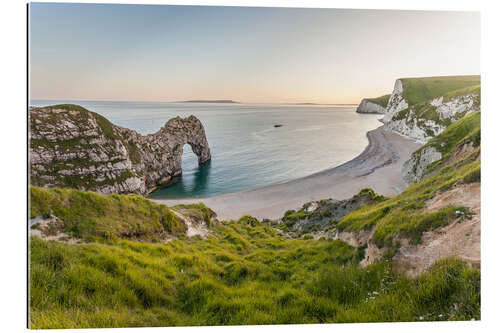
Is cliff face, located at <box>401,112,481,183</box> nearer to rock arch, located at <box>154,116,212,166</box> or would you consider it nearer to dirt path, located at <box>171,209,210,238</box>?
dirt path, located at <box>171,209,210,238</box>

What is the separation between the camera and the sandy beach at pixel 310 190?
1636cm

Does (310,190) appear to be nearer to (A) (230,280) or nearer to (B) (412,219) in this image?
(B) (412,219)

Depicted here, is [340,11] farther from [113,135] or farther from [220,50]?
[113,135]

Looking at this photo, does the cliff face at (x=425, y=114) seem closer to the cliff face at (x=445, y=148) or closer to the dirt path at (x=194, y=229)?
the cliff face at (x=445, y=148)

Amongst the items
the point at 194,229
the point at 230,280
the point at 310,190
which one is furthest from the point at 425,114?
the point at 230,280

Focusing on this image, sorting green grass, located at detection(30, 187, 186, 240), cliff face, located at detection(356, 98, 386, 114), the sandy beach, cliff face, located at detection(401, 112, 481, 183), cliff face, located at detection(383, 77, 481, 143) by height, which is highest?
cliff face, located at detection(356, 98, 386, 114)

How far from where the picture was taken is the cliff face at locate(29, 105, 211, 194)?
10.1 metres

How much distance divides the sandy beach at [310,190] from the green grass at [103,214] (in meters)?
9.35

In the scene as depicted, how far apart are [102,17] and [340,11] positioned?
6316 mm

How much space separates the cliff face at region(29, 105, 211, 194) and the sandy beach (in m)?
4.97

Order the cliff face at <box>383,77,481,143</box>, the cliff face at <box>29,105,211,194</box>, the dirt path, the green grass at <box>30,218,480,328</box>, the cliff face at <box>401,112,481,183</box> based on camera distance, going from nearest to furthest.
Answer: the green grass at <box>30,218,480,328</box> → the cliff face at <box>401,112,481,183</box> → the dirt path → the cliff face at <box>29,105,211,194</box> → the cliff face at <box>383,77,481,143</box>

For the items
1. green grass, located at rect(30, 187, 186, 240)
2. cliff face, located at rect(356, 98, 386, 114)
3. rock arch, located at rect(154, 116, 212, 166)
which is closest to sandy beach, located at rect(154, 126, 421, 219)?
green grass, located at rect(30, 187, 186, 240)

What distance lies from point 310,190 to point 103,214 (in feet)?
51.1

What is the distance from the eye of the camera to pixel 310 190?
18250mm
